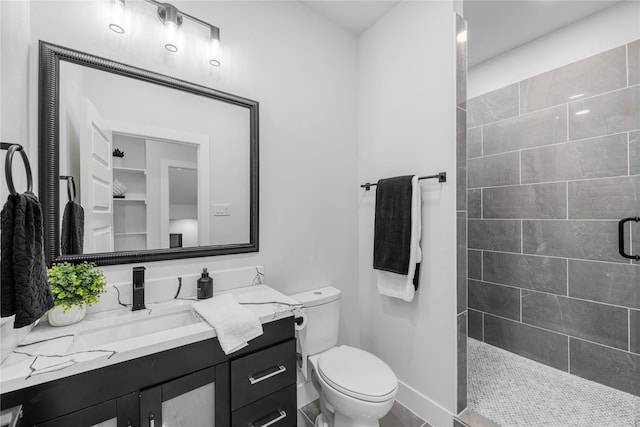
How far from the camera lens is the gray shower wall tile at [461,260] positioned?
63.2 inches

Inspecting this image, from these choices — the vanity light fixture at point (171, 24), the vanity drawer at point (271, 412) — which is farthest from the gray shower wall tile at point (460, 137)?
the vanity drawer at point (271, 412)

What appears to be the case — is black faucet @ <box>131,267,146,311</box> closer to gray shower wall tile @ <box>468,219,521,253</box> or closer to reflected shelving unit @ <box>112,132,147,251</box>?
reflected shelving unit @ <box>112,132,147,251</box>

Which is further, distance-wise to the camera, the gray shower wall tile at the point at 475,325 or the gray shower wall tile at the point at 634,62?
the gray shower wall tile at the point at 475,325

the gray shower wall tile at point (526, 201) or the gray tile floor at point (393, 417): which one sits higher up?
the gray shower wall tile at point (526, 201)

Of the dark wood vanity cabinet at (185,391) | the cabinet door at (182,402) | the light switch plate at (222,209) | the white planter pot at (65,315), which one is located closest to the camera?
the dark wood vanity cabinet at (185,391)

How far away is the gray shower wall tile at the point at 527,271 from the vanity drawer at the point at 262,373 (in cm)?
200

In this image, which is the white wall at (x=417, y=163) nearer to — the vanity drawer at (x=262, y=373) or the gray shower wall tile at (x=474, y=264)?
the vanity drawer at (x=262, y=373)

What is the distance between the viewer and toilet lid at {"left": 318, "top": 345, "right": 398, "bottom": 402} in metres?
1.37

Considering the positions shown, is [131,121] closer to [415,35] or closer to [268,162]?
[268,162]

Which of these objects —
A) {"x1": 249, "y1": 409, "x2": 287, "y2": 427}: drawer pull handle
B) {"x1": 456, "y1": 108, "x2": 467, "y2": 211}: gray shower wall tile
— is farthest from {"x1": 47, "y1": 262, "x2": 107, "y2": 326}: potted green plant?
{"x1": 456, "y1": 108, "x2": 467, "y2": 211}: gray shower wall tile

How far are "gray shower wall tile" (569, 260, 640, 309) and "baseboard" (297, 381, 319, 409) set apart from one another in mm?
1960

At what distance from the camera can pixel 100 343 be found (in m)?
1.12

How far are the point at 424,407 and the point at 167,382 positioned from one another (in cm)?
151

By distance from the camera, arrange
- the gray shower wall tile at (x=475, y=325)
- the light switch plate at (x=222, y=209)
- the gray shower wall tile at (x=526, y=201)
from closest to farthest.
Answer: the light switch plate at (x=222, y=209), the gray shower wall tile at (x=526, y=201), the gray shower wall tile at (x=475, y=325)
